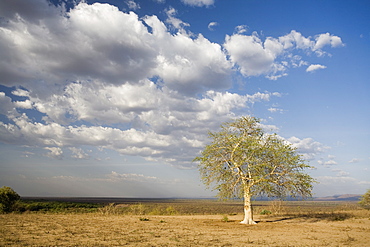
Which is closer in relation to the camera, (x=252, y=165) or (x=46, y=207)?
(x=252, y=165)

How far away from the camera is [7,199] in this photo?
29.1m

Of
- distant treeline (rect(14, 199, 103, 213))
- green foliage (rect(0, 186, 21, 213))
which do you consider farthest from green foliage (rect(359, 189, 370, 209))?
green foliage (rect(0, 186, 21, 213))

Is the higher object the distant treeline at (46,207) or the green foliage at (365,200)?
the green foliage at (365,200)

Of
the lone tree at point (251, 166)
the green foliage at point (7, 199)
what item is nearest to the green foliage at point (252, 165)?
the lone tree at point (251, 166)

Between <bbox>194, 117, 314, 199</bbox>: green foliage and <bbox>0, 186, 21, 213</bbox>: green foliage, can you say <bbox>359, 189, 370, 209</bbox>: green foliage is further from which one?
<bbox>0, 186, 21, 213</bbox>: green foliage

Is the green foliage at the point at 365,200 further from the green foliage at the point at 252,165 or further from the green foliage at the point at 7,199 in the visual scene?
the green foliage at the point at 7,199

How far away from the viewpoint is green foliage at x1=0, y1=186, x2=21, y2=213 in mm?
28641

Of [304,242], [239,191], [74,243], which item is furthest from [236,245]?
[239,191]

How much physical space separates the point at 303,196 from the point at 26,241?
19221 millimetres

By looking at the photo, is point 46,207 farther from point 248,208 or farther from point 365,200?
point 365,200

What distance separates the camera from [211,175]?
906 inches

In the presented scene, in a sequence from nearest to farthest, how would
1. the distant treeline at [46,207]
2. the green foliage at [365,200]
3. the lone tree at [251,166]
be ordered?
1. the lone tree at [251,166]
2. the distant treeline at [46,207]
3. the green foliage at [365,200]

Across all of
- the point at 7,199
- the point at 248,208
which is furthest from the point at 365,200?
the point at 7,199

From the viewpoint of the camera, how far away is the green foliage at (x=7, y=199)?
94.0ft
